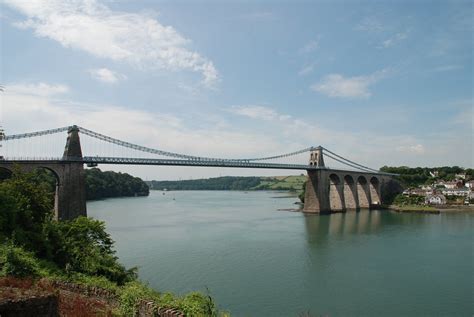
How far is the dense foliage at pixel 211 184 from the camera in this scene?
166375mm

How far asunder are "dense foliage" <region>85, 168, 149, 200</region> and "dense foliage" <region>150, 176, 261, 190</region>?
72129 mm

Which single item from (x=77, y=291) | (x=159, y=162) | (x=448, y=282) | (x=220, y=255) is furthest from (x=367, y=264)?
Answer: (x=159, y=162)

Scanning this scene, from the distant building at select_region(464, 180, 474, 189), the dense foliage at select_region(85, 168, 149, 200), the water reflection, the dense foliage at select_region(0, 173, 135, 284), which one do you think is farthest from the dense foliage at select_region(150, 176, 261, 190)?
the dense foliage at select_region(0, 173, 135, 284)

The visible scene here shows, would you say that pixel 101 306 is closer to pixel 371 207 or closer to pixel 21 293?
pixel 21 293

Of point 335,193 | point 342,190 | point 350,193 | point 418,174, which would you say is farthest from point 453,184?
point 335,193

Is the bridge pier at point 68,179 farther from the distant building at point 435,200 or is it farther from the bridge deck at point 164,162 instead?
the distant building at point 435,200

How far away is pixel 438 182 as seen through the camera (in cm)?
7181

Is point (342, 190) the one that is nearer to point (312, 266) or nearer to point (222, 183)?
point (312, 266)

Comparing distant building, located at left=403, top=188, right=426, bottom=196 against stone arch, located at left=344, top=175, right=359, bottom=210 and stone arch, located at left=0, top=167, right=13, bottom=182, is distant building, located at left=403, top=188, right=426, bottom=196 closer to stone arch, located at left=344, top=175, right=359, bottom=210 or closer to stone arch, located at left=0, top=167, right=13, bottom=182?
stone arch, located at left=344, top=175, right=359, bottom=210

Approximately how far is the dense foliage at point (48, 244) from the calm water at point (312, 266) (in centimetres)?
387

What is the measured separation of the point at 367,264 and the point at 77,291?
49.9ft

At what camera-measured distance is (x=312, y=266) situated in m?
17.9

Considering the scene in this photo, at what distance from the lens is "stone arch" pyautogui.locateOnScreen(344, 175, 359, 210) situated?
53.1 metres

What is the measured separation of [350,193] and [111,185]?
4859 centimetres
